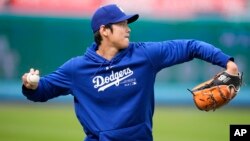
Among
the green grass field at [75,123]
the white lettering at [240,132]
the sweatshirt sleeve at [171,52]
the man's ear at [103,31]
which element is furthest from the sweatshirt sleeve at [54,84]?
the green grass field at [75,123]

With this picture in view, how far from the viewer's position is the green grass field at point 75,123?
11023 mm

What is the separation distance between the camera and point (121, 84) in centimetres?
580

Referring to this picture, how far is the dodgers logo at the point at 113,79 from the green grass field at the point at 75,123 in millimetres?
4893

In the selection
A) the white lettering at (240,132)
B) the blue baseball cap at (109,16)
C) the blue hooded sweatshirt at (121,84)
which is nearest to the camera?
the blue hooded sweatshirt at (121,84)

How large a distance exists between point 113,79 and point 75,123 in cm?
636

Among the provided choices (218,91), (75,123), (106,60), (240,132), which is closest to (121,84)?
(106,60)

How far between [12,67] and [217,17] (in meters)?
3.71

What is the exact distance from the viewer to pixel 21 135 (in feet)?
36.4

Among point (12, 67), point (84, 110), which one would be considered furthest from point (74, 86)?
point (12, 67)

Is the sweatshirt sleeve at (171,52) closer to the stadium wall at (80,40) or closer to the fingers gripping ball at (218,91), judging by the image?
the fingers gripping ball at (218,91)

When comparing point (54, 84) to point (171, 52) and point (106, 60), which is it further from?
point (171, 52)

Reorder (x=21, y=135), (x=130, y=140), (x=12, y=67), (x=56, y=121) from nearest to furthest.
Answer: (x=130, y=140)
(x=21, y=135)
(x=56, y=121)
(x=12, y=67)

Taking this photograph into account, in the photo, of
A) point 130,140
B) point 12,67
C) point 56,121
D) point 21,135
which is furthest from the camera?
point 12,67

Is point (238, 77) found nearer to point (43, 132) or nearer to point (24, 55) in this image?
point (43, 132)
